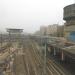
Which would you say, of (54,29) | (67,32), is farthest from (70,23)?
(54,29)

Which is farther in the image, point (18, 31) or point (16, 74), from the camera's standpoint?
point (18, 31)

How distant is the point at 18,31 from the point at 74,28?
618 inches

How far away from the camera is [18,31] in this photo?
4738 centimetres

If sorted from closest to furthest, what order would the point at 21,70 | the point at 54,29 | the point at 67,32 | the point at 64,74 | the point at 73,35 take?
the point at 64,74 < the point at 21,70 < the point at 73,35 < the point at 67,32 < the point at 54,29

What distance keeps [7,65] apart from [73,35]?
23754 mm

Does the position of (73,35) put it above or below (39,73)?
above

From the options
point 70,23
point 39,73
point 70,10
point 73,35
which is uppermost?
point 70,10

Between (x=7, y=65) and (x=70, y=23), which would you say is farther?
(x=70, y=23)

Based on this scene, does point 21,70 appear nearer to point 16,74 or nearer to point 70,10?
point 16,74

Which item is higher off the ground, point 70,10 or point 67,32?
point 70,10

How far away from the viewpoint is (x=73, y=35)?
41688 millimetres

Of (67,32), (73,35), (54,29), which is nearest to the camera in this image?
(73,35)

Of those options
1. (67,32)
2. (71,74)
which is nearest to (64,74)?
(71,74)

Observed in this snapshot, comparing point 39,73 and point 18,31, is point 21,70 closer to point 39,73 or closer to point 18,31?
point 39,73
